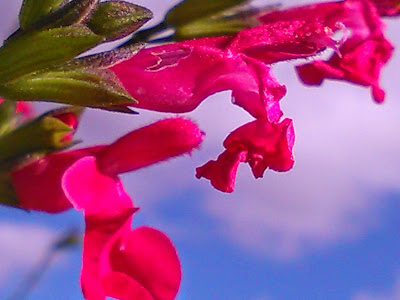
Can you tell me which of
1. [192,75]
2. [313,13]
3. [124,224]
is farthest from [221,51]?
[124,224]

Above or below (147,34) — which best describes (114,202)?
below

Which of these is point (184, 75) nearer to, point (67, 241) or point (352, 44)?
point (352, 44)

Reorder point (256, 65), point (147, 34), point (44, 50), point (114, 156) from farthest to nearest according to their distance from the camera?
point (114, 156), point (256, 65), point (147, 34), point (44, 50)

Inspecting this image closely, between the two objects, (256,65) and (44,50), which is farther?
(256,65)

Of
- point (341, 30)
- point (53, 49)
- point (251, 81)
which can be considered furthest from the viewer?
point (341, 30)

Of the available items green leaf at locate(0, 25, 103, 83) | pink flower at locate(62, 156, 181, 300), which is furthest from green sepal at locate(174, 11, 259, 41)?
pink flower at locate(62, 156, 181, 300)

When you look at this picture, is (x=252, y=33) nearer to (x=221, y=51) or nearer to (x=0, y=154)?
(x=221, y=51)

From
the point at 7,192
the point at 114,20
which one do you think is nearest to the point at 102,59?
the point at 114,20
